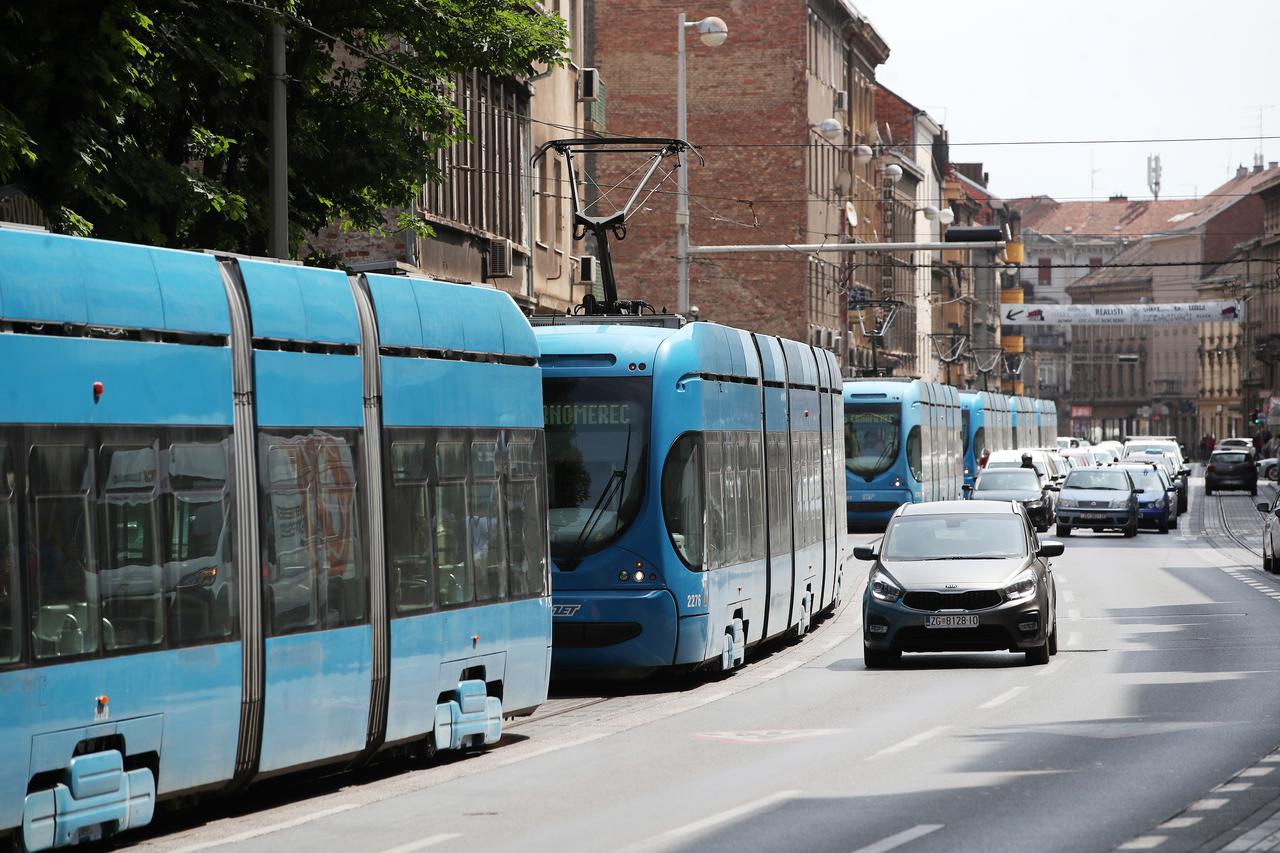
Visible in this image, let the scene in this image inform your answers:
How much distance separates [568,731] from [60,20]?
6.17m

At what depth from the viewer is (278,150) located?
21.5m

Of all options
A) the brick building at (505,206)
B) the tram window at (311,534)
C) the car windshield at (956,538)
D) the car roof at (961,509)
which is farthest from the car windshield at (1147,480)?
the tram window at (311,534)

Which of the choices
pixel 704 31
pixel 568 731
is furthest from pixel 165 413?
pixel 704 31

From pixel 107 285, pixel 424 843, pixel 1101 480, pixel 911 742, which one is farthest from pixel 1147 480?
pixel 107 285

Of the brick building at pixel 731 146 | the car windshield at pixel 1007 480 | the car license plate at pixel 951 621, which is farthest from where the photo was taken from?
the brick building at pixel 731 146

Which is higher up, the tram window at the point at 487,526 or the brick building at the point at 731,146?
the brick building at the point at 731,146

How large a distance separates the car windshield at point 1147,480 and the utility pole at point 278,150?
41.3 metres

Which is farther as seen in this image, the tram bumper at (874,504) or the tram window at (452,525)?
the tram bumper at (874,504)

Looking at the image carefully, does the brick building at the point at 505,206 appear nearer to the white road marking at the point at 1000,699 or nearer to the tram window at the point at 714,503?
the tram window at the point at 714,503

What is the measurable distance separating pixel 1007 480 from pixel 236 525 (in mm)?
47109

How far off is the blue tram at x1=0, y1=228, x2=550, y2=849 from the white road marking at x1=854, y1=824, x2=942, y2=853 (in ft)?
10.6

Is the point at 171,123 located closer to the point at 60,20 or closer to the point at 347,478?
the point at 60,20

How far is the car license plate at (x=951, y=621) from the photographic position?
22281 millimetres

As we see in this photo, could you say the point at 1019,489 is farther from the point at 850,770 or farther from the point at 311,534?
the point at 311,534
